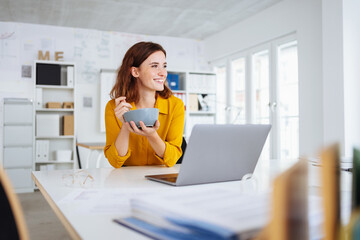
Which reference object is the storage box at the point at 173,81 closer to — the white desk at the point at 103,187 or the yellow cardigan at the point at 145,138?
the yellow cardigan at the point at 145,138

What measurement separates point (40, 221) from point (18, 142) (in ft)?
6.29

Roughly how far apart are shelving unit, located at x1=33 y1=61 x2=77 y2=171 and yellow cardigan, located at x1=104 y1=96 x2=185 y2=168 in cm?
351

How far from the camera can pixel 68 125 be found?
518 centimetres

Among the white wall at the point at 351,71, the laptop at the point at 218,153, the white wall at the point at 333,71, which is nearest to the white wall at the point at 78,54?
the white wall at the point at 333,71

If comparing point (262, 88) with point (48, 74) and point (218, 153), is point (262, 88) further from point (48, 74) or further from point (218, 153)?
point (218, 153)

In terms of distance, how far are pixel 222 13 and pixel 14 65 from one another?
3.18 m

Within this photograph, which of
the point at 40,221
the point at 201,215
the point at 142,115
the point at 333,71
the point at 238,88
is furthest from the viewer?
the point at 238,88

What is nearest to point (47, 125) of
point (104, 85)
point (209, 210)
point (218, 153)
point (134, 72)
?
point (104, 85)

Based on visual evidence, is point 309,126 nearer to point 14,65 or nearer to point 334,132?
point 334,132

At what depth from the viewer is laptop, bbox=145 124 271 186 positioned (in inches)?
43.4

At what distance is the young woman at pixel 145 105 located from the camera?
5.68 ft

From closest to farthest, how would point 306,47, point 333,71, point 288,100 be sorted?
point 333,71, point 306,47, point 288,100

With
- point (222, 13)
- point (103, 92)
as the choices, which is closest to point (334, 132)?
point (222, 13)

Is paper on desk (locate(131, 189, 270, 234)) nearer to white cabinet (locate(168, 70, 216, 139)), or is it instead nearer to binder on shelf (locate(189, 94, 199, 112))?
white cabinet (locate(168, 70, 216, 139))
